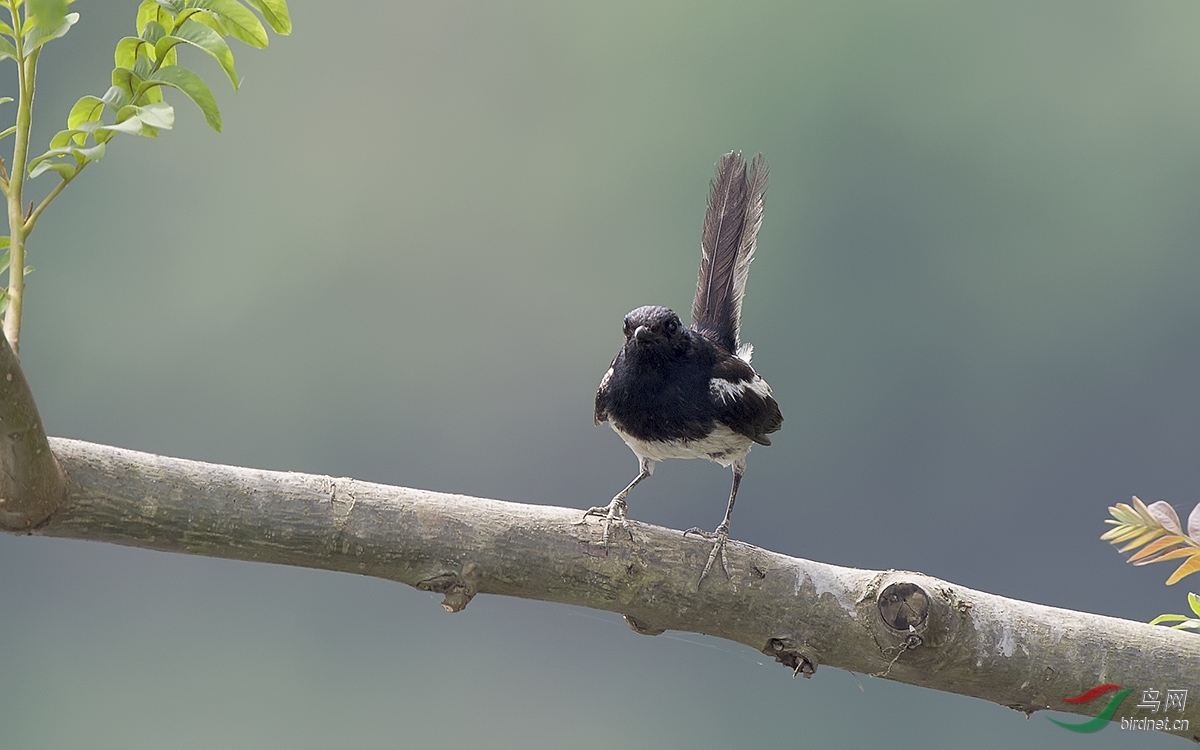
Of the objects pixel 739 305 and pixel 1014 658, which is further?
pixel 739 305

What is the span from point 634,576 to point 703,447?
0.35 m

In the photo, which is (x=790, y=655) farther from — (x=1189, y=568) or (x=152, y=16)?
(x=152, y=16)

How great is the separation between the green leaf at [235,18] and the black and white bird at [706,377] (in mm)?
644

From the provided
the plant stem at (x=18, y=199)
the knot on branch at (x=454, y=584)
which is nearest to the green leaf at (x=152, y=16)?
the plant stem at (x=18, y=199)

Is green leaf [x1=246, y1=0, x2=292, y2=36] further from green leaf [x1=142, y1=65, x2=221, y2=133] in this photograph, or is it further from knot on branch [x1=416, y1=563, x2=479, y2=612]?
knot on branch [x1=416, y1=563, x2=479, y2=612]

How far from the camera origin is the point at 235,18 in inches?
40.0

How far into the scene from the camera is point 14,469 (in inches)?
38.6

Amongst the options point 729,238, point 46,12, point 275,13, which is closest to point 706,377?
point 729,238

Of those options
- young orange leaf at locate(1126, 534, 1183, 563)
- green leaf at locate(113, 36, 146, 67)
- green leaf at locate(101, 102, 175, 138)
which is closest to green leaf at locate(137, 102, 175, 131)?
green leaf at locate(101, 102, 175, 138)

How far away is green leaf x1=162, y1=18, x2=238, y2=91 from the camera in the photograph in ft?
3.17

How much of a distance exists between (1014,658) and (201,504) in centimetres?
99

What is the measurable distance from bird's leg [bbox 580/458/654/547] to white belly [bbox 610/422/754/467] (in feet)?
0.19

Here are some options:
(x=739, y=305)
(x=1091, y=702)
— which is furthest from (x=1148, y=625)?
(x=739, y=305)

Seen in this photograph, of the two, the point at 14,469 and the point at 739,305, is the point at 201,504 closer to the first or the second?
the point at 14,469
